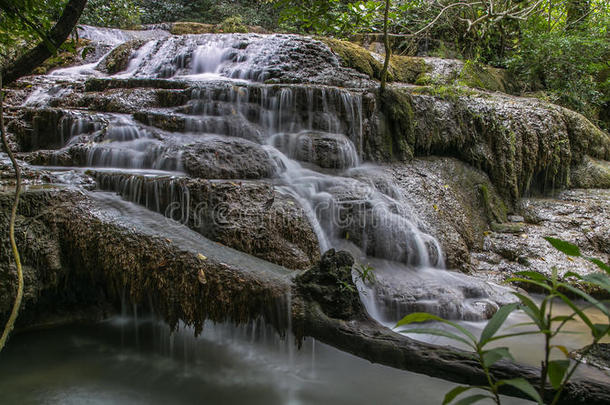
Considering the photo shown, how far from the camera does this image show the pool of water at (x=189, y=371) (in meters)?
2.64

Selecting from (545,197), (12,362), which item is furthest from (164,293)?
(545,197)

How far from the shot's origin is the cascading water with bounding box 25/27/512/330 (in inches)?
156

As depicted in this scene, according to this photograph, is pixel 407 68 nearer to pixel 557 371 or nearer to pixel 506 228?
pixel 506 228

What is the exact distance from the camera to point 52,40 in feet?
7.20

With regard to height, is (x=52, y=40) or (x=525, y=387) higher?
(x=52, y=40)

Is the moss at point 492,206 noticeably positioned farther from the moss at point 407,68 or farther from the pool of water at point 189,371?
the pool of water at point 189,371

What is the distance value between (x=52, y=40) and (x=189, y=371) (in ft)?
7.90

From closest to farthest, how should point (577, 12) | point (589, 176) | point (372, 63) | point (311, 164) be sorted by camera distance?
point (311, 164) → point (589, 176) → point (372, 63) → point (577, 12)

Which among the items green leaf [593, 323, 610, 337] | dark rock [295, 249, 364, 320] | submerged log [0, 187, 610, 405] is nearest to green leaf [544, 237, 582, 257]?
green leaf [593, 323, 610, 337]

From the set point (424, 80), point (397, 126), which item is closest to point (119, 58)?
point (397, 126)

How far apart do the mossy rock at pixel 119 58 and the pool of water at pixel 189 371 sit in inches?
273

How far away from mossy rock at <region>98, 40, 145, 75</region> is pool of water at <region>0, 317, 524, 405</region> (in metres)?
6.93

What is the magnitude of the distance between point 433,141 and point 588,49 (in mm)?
5606

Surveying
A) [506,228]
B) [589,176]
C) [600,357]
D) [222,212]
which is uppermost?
[589,176]
